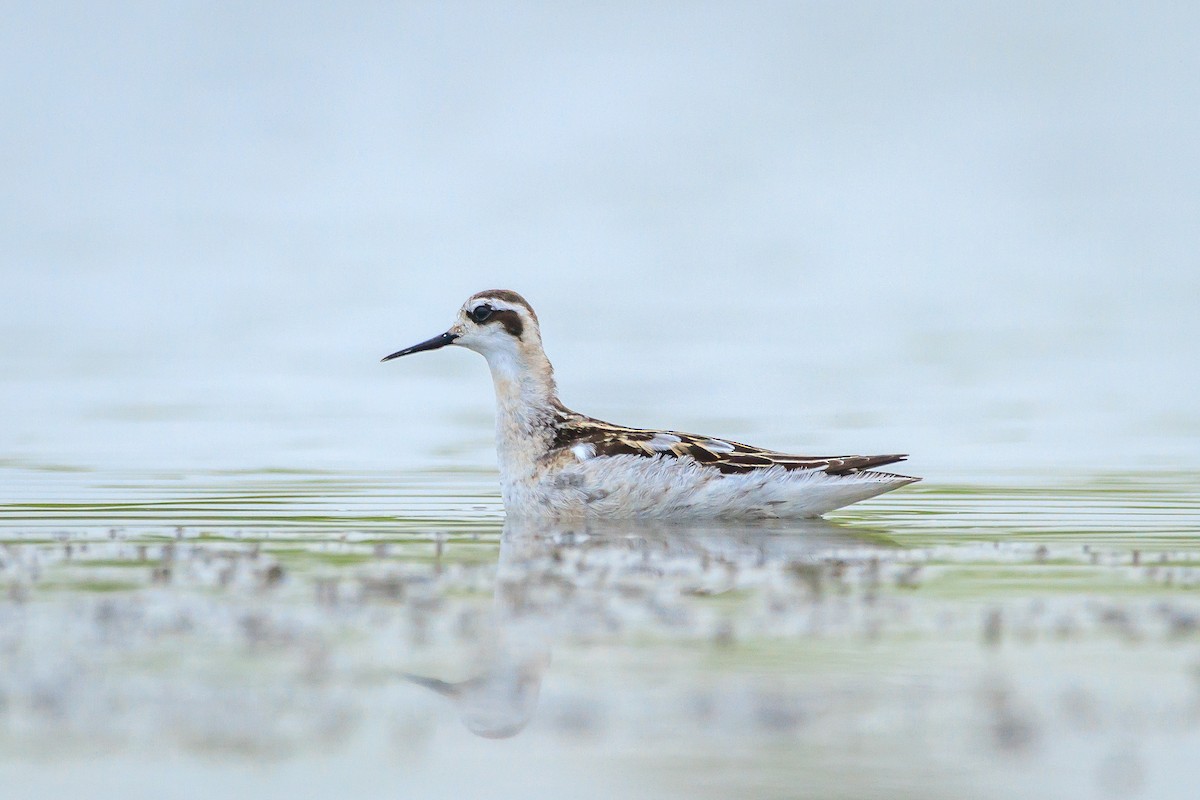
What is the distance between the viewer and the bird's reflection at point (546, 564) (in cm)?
725

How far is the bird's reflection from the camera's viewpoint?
725 centimetres

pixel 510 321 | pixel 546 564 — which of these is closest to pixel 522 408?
pixel 510 321

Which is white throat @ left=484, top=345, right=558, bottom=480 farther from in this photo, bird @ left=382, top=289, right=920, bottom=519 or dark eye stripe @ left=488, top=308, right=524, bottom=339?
dark eye stripe @ left=488, top=308, right=524, bottom=339

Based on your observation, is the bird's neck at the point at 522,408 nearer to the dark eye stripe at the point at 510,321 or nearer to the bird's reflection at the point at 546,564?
the dark eye stripe at the point at 510,321

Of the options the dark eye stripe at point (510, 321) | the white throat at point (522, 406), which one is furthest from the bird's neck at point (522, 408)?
the dark eye stripe at point (510, 321)

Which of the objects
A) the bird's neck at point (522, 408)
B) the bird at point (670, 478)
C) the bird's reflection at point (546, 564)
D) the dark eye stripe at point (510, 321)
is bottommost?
the bird's reflection at point (546, 564)

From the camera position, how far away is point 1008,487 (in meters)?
14.8

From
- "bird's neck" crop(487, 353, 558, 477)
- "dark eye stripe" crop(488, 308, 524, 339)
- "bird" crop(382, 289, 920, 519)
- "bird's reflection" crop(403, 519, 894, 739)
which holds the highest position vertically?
"dark eye stripe" crop(488, 308, 524, 339)

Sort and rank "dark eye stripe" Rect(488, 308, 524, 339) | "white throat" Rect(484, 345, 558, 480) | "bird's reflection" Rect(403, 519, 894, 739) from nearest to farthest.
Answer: "bird's reflection" Rect(403, 519, 894, 739) < "white throat" Rect(484, 345, 558, 480) < "dark eye stripe" Rect(488, 308, 524, 339)

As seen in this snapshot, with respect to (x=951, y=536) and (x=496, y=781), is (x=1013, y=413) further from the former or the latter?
(x=496, y=781)

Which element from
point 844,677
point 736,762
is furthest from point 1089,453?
point 736,762

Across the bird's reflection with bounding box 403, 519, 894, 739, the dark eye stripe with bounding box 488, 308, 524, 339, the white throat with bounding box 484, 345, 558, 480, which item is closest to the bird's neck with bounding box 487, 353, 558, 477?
the white throat with bounding box 484, 345, 558, 480

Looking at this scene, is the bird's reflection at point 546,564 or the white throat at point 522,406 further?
the white throat at point 522,406

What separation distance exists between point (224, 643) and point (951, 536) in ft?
17.3
